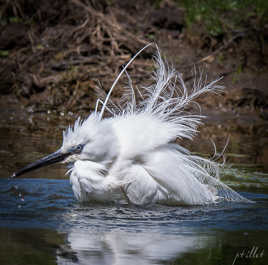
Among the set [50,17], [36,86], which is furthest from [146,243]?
[50,17]

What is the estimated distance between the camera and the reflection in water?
3.48 m

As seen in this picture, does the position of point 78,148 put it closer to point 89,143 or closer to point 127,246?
point 89,143

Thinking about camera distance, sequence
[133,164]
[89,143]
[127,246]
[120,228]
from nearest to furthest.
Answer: [127,246] < [120,228] < [89,143] < [133,164]

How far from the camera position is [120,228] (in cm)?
429

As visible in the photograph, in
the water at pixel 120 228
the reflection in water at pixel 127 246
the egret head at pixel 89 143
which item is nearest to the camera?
the reflection in water at pixel 127 246

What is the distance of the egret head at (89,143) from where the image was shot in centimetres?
495

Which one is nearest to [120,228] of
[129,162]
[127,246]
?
[127,246]

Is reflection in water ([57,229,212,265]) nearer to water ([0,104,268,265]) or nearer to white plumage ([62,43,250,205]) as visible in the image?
water ([0,104,268,265])

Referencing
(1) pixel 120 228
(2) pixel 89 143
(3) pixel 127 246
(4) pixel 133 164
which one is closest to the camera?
(3) pixel 127 246

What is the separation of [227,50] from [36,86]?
3.70 meters

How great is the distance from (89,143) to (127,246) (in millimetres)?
1363

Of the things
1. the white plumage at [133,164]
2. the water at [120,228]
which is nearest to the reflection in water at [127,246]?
the water at [120,228]

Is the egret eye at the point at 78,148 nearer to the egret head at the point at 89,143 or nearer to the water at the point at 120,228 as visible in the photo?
the egret head at the point at 89,143

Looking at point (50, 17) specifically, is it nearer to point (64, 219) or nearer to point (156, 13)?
point (156, 13)
